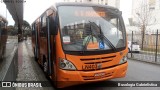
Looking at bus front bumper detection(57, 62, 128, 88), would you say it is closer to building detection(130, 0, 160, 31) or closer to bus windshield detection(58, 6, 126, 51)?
bus windshield detection(58, 6, 126, 51)

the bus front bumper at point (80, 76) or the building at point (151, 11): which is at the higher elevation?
the building at point (151, 11)

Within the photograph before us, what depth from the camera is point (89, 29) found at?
752 cm

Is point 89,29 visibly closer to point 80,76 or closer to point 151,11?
point 80,76

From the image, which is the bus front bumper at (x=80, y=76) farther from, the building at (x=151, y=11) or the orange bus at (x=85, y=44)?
the building at (x=151, y=11)

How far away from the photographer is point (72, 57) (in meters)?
7.07

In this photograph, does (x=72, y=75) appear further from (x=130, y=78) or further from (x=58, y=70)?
(x=130, y=78)

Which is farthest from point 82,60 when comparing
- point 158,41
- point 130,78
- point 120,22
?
point 158,41

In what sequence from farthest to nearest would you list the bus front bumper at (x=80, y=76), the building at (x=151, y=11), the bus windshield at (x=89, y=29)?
the building at (x=151, y=11) → the bus windshield at (x=89, y=29) → the bus front bumper at (x=80, y=76)

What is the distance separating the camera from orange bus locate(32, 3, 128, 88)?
7074 mm

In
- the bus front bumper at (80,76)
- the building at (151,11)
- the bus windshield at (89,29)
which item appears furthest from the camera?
the building at (151,11)

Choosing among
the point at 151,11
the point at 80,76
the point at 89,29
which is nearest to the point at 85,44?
the point at 89,29

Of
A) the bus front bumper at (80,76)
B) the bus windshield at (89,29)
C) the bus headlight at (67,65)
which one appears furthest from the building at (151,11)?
the bus headlight at (67,65)

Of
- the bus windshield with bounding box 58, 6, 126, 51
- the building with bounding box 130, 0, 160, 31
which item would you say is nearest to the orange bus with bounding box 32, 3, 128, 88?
the bus windshield with bounding box 58, 6, 126, 51

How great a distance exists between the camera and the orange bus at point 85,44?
7074 millimetres
